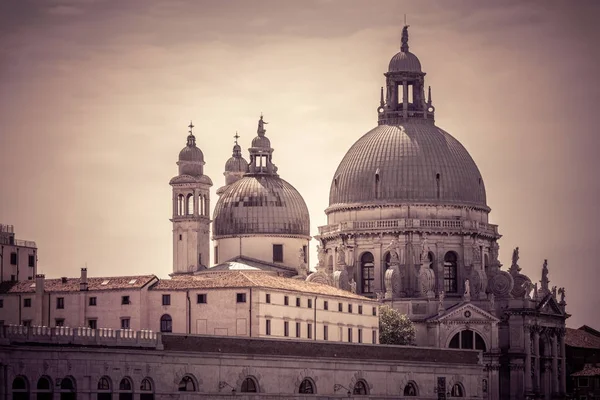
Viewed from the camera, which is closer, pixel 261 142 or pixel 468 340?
pixel 468 340

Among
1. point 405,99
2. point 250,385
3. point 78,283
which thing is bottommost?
point 250,385

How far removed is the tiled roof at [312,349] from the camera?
378 ft

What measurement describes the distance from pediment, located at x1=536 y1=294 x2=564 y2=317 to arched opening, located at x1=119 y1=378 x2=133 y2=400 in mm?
53601

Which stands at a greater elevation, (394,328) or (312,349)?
(394,328)

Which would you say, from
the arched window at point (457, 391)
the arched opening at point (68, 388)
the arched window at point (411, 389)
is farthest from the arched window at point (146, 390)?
the arched window at point (457, 391)

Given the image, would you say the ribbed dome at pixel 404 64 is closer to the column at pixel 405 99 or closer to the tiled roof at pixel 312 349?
the column at pixel 405 99

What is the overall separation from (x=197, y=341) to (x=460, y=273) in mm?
47311

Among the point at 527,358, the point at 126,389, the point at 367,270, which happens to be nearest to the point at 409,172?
the point at 367,270

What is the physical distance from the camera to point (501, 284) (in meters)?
159

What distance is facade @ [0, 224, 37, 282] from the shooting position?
138 m

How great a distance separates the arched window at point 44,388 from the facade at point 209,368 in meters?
0.05

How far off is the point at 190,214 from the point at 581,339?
1521 inches

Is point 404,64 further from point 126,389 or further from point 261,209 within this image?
point 126,389

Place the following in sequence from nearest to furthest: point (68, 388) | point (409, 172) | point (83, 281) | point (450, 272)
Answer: point (68, 388), point (83, 281), point (450, 272), point (409, 172)
